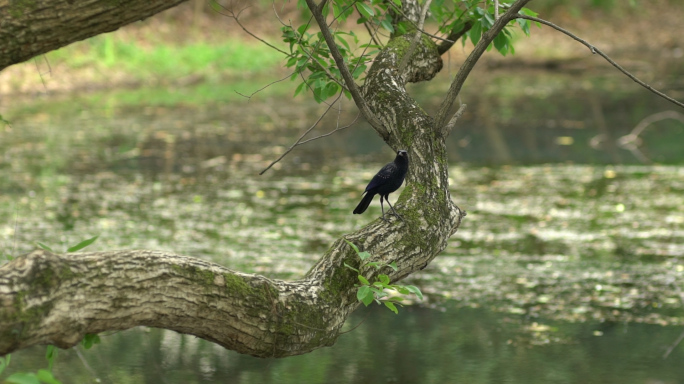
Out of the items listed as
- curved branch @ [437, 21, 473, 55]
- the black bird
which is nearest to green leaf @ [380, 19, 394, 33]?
curved branch @ [437, 21, 473, 55]

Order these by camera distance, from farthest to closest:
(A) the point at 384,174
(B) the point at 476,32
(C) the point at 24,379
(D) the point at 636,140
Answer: (D) the point at 636,140, (B) the point at 476,32, (A) the point at 384,174, (C) the point at 24,379

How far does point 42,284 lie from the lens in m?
2.04

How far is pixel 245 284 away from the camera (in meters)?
2.49

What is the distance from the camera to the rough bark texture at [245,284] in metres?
2.05

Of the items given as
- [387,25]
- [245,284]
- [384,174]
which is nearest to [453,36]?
[387,25]

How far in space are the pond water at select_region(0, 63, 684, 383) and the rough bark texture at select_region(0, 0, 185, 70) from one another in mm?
1106

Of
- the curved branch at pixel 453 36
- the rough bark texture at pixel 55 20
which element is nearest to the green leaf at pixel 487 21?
the curved branch at pixel 453 36

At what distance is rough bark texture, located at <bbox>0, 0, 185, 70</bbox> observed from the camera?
230 cm

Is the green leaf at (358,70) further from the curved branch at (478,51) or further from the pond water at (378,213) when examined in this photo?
the curved branch at (478,51)

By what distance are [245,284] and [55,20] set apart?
888 millimetres

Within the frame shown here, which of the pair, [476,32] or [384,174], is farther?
[476,32]

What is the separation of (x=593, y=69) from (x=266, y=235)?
1293cm

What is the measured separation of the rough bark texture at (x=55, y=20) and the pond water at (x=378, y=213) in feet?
3.63

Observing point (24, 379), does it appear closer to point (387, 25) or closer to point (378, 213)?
point (387, 25)
